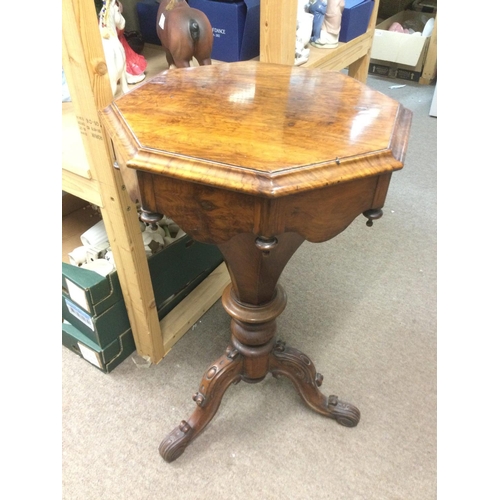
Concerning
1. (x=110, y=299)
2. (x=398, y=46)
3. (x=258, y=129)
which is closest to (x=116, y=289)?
(x=110, y=299)

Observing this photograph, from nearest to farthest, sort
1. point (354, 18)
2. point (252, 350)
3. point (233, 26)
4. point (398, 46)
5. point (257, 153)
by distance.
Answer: point (257, 153), point (252, 350), point (233, 26), point (354, 18), point (398, 46)

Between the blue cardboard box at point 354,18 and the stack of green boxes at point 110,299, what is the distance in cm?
84

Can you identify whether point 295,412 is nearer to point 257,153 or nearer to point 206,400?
point 206,400

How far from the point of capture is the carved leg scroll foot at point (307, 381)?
40.3 inches

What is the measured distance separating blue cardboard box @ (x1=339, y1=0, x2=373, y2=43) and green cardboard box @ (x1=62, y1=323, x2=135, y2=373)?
3.84 feet

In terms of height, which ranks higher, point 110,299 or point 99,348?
point 110,299

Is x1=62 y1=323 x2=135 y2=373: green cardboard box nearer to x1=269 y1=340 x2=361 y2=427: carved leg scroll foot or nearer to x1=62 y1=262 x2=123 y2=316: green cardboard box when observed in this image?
x1=62 y1=262 x2=123 y2=316: green cardboard box

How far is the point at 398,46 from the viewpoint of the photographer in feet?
9.21

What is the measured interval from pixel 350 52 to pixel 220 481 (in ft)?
4.49

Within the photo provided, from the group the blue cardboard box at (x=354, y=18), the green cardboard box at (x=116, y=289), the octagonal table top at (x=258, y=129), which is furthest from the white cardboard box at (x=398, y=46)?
the octagonal table top at (x=258, y=129)

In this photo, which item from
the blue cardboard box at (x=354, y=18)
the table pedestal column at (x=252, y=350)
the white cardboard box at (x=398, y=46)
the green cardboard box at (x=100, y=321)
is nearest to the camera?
the table pedestal column at (x=252, y=350)

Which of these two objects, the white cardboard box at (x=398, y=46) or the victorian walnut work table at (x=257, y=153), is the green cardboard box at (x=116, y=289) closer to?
the victorian walnut work table at (x=257, y=153)

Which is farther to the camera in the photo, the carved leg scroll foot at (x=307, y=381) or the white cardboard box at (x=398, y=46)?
the white cardboard box at (x=398, y=46)

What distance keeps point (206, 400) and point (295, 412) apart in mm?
275
